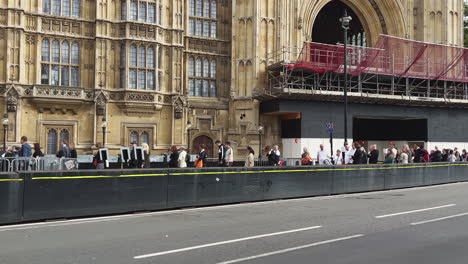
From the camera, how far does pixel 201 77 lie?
31656mm

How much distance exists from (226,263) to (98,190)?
226 inches

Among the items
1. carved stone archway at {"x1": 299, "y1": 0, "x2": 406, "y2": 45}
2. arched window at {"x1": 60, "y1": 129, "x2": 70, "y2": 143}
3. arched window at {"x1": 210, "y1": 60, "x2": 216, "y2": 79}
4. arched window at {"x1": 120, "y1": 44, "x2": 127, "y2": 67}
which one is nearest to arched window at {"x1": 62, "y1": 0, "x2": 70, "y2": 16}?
arched window at {"x1": 120, "y1": 44, "x2": 127, "y2": 67}

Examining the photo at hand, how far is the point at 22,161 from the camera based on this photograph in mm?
14875

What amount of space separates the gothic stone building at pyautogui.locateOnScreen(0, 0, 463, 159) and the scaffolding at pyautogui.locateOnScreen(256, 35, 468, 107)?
1.47 meters

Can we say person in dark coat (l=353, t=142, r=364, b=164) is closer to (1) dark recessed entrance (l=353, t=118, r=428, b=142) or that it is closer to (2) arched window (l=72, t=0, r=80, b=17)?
(1) dark recessed entrance (l=353, t=118, r=428, b=142)

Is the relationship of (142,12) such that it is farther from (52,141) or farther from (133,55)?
(52,141)

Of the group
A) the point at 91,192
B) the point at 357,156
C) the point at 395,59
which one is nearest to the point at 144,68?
the point at 357,156

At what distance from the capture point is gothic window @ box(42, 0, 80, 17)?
2717 cm

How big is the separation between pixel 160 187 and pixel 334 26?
34.6m

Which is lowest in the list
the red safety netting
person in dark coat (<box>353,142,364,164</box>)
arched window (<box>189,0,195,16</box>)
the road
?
the road

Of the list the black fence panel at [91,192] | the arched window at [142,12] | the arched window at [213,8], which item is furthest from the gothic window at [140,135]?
the black fence panel at [91,192]

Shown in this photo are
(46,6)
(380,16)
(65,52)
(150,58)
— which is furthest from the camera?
(380,16)

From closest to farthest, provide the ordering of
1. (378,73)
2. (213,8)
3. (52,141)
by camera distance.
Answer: (52,141) < (213,8) < (378,73)

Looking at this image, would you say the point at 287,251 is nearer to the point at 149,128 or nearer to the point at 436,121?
the point at 149,128
